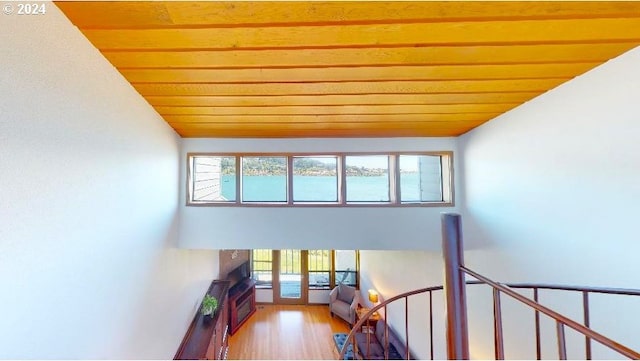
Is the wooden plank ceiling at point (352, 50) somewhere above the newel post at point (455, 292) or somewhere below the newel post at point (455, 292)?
above

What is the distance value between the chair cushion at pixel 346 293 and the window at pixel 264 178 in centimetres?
424

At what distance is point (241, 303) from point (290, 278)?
155 cm

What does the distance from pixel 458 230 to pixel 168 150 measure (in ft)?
10.1

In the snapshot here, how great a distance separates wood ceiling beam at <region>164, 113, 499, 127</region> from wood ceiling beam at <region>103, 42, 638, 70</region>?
3.04 ft

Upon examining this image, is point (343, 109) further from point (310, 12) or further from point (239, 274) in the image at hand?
point (239, 274)

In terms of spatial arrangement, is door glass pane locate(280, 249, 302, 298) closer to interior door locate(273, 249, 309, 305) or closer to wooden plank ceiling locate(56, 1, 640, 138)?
interior door locate(273, 249, 309, 305)

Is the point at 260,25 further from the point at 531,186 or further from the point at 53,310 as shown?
the point at 531,186

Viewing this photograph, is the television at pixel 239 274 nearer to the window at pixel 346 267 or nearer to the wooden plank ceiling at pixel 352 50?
the window at pixel 346 267

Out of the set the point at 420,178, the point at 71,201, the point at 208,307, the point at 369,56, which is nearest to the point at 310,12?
the point at 369,56

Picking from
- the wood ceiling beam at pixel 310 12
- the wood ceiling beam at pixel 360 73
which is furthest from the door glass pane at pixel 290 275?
the wood ceiling beam at pixel 310 12

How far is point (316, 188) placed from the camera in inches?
143

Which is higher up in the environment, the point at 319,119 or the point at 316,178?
the point at 319,119

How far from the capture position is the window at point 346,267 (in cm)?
748

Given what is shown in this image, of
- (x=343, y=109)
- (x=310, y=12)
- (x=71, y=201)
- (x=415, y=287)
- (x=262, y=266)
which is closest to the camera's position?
(x=310, y=12)
